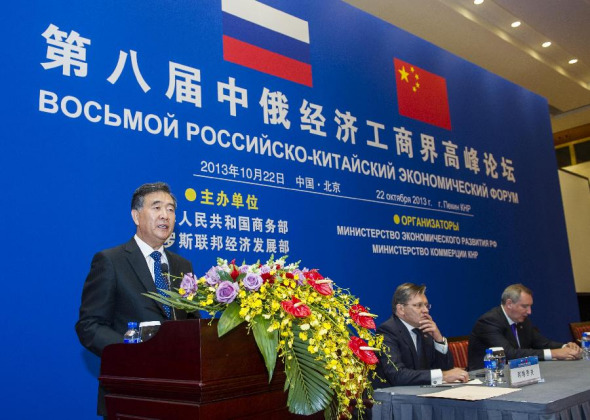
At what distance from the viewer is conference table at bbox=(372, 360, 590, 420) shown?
6.70ft

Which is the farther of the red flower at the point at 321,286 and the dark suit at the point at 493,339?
the dark suit at the point at 493,339

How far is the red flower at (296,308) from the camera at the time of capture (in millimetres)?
1250

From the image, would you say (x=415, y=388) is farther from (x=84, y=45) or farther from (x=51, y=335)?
(x=84, y=45)

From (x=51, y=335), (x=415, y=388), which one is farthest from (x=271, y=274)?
(x=51, y=335)

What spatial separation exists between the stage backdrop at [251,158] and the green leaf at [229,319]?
1.71m

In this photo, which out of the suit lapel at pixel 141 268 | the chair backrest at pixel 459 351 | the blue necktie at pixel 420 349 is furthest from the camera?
the chair backrest at pixel 459 351

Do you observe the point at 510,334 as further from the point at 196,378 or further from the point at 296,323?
the point at 196,378

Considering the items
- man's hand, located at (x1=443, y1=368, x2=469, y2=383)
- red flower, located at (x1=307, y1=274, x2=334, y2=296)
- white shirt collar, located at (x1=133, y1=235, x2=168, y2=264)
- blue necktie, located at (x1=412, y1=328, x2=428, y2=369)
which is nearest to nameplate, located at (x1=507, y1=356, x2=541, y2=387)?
man's hand, located at (x1=443, y1=368, x2=469, y2=383)

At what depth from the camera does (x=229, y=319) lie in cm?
126

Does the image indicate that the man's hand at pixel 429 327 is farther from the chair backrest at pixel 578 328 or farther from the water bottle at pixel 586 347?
the chair backrest at pixel 578 328

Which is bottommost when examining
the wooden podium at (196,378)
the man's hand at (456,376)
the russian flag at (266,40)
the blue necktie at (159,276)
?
the man's hand at (456,376)

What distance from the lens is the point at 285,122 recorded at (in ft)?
13.0

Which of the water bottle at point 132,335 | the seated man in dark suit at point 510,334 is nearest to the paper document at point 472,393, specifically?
the water bottle at point 132,335

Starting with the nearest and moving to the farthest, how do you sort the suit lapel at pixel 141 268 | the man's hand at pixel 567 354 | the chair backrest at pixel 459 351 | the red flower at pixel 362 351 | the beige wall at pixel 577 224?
the red flower at pixel 362 351 < the suit lapel at pixel 141 268 < the man's hand at pixel 567 354 < the chair backrest at pixel 459 351 < the beige wall at pixel 577 224
